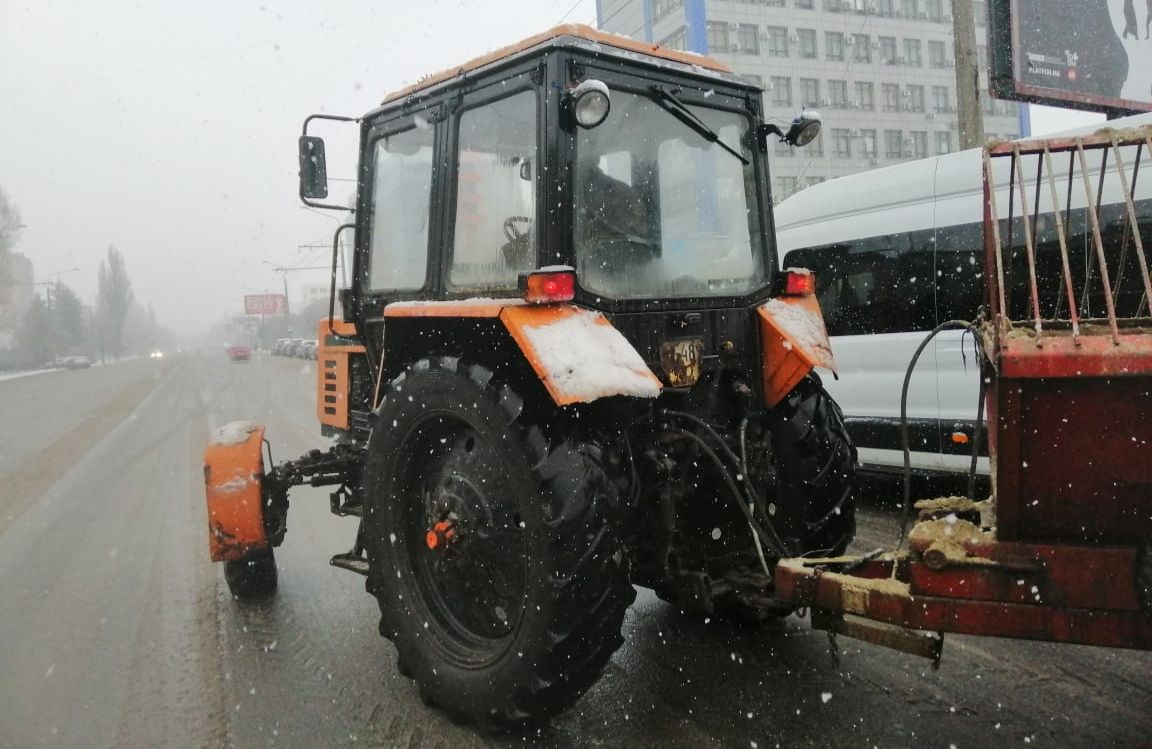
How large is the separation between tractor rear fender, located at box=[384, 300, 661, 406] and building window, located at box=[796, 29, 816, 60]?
50.4m

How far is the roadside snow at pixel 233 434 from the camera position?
14.7ft

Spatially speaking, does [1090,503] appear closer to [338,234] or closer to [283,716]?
[283,716]

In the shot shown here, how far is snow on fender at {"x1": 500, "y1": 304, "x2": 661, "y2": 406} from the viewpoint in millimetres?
2600

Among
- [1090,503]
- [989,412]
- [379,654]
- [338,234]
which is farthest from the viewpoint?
[338,234]

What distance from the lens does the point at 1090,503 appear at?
2141 mm

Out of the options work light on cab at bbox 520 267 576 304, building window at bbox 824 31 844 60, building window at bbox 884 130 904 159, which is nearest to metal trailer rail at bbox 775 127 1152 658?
work light on cab at bbox 520 267 576 304

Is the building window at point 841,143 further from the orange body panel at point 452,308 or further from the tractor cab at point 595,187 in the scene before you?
the orange body panel at point 452,308

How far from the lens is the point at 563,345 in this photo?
272 cm

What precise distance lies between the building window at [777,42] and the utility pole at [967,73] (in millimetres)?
41495

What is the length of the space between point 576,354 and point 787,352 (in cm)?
117

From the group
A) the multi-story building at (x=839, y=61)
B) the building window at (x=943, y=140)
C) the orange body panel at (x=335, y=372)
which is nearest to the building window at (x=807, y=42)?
the multi-story building at (x=839, y=61)

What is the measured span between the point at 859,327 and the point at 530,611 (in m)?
4.61

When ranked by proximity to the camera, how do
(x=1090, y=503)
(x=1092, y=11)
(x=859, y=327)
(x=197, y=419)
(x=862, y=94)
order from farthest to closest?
(x=862, y=94) → (x=197, y=419) → (x=1092, y=11) → (x=859, y=327) → (x=1090, y=503)

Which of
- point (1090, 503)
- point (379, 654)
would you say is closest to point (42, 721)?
point (379, 654)
